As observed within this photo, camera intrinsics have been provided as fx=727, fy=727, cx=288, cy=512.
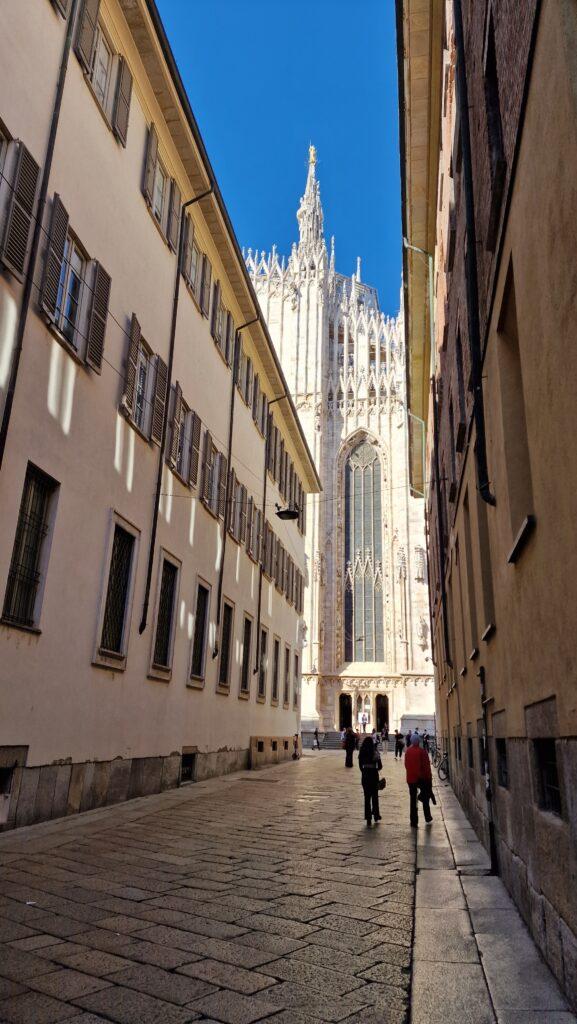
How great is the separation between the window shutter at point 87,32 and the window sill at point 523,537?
30.2 feet

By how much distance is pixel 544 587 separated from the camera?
4098mm

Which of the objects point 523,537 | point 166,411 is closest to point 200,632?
point 166,411

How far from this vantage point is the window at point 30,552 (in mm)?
8078

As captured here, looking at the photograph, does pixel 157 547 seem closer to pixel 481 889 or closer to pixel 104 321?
pixel 104 321

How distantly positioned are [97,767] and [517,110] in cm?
899

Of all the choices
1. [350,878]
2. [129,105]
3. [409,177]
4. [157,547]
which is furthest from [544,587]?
[409,177]

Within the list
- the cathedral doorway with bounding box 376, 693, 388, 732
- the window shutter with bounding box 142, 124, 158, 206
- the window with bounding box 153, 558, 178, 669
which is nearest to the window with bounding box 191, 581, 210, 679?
the window with bounding box 153, 558, 178, 669

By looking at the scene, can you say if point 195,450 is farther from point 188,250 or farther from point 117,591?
point 117,591

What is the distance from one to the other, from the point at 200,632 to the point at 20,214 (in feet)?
31.2

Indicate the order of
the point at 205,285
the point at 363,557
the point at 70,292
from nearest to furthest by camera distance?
1. the point at 70,292
2. the point at 205,285
3. the point at 363,557

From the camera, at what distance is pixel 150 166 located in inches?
501

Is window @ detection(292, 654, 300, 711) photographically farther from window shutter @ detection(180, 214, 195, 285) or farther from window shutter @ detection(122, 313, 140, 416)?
window shutter @ detection(122, 313, 140, 416)

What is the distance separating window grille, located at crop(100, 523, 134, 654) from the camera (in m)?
10.6

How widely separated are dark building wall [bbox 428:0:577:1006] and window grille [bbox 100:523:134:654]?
5.67 m
